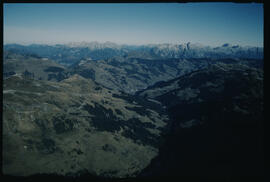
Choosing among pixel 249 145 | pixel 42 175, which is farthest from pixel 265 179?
pixel 249 145

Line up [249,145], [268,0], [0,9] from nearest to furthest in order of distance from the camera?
[268,0], [0,9], [249,145]

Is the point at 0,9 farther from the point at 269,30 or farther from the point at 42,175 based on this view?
the point at 269,30

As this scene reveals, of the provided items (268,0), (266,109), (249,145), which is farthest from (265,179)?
(249,145)

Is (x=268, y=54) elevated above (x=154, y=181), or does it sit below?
above

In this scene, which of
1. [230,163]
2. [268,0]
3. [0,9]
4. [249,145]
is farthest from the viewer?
[249,145]

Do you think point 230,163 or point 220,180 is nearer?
point 220,180

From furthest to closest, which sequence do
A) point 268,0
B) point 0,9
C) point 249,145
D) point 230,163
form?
1. point 249,145
2. point 230,163
3. point 0,9
4. point 268,0

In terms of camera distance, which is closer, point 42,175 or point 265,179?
point 265,179

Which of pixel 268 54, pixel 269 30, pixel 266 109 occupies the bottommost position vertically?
pixel 266 109

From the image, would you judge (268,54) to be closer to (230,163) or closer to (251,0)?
(251,0)
